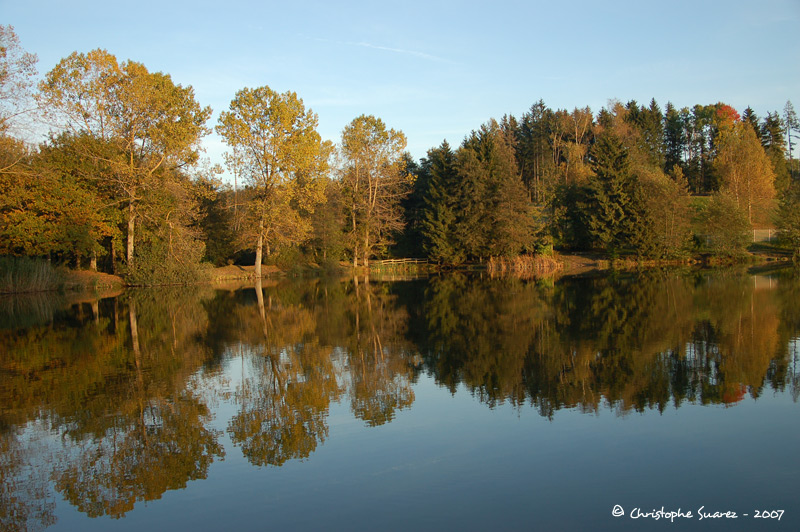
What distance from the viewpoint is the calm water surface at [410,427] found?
18.0ft

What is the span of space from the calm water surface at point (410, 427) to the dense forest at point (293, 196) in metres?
20.1

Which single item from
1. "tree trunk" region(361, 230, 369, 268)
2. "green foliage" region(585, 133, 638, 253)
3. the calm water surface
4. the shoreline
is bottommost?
the calm water surface

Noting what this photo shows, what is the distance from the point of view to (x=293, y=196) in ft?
140

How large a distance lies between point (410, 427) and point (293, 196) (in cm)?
3658

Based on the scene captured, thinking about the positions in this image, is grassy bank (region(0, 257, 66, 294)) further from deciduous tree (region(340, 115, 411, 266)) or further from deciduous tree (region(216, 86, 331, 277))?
deciduous tree (region(340, 115, 411, 266))

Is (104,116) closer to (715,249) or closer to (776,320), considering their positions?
(776,320)

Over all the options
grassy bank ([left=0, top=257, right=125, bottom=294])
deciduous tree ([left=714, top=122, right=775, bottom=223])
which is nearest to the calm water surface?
grassy bank ([left=0, top=257, right=125, bottom=294])

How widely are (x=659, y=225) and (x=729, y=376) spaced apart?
1579 inches

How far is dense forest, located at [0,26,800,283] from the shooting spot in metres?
33.8

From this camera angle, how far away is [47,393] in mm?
9945

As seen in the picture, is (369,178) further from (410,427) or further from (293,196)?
(410,427)

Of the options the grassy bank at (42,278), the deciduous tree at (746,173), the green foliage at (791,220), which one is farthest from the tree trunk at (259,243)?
the deciduous tree at (746,173)

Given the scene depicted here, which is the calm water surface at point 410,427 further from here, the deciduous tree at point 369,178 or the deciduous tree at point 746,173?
the deciduous tree at point 746,173

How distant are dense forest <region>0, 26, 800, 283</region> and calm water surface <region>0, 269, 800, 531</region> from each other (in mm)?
20076
